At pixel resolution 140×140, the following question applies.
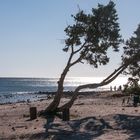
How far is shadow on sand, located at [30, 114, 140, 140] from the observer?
77.6ft

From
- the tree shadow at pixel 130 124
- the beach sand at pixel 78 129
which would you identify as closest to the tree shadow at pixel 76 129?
the beach sand at pixel 78 129

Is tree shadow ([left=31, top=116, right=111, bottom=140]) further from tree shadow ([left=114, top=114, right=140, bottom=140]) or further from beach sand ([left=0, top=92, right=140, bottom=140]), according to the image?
tree shadow ([left=114, top=114, right=140, bottom=140])

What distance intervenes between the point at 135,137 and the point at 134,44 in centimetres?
1499

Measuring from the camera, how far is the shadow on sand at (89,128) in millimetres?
23656

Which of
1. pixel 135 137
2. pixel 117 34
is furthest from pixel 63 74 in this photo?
pixel 135 137

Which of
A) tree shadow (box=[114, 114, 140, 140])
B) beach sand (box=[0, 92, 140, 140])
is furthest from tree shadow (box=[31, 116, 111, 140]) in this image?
tree shadow (box=[114, 114, 140, 140])

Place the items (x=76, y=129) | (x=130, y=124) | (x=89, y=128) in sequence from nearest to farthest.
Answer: (x=76, y=129) → (x=89, y=128) → (x=130, y=124)

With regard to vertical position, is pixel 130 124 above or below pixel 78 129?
above

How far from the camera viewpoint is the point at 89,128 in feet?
86.6

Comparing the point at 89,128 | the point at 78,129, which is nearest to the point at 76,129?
the point at 78,129

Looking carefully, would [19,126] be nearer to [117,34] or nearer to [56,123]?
[56,123]

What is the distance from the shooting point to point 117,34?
118 ft

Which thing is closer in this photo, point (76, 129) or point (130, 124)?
point (76, 129)

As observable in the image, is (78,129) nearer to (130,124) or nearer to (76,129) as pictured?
(76,129)
